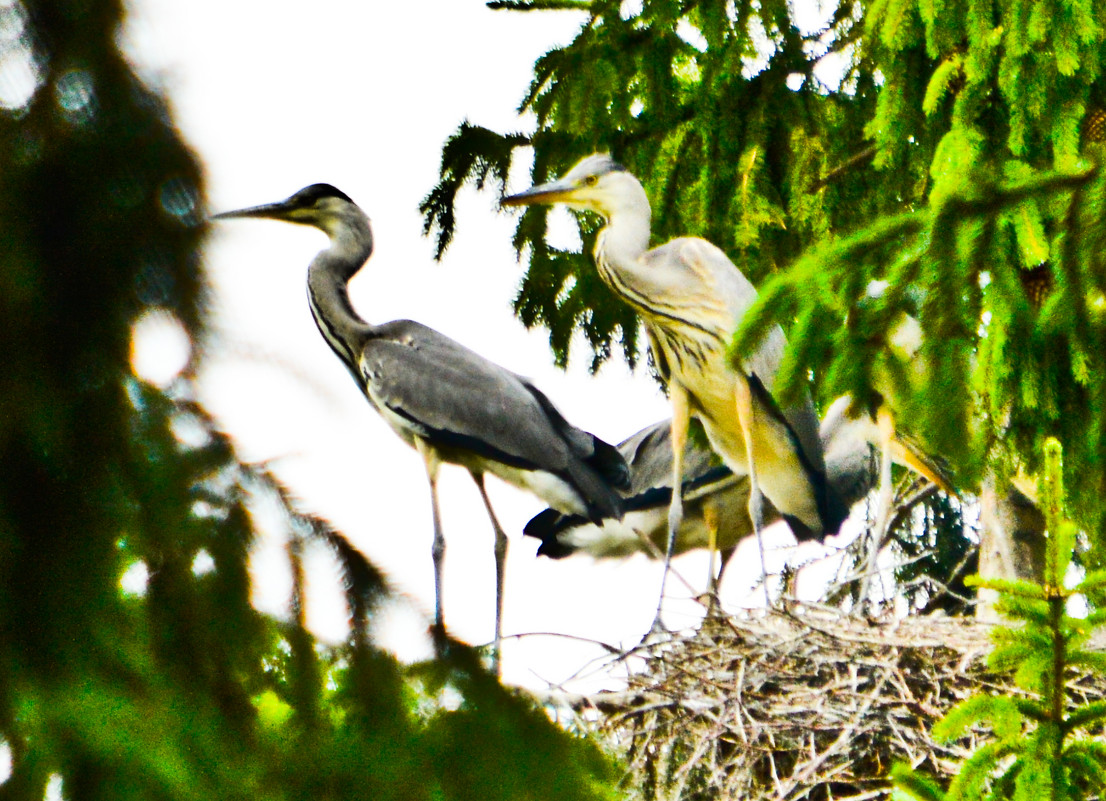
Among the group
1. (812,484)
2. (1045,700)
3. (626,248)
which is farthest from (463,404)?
(1045,700)

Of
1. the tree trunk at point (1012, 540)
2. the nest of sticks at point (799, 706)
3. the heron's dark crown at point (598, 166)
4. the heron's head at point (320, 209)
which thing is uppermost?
the heron's head at point (320, 209)

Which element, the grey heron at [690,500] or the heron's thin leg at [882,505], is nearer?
the heron's thin leg at [882,505]

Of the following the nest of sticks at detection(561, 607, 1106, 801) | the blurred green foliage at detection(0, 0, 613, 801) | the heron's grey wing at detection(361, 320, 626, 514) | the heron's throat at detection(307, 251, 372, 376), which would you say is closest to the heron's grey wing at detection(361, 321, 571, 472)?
the heron's grey wing at detection(361, 320, 626, 514)

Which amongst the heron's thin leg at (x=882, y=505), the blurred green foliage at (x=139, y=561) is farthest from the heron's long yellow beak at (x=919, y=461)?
the blurred green foliage at (x=139, y=561)

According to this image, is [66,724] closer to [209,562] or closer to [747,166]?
[209,562]

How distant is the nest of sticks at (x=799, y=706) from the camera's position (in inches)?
119

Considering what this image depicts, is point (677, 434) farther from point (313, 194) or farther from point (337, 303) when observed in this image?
point (313, 194)

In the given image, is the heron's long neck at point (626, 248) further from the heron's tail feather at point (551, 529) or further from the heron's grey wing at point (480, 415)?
the heron's tail feather at point (551, 529)

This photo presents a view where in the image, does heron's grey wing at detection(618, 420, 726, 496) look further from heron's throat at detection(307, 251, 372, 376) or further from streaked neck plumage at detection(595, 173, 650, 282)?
heron's throat at detection(307, 251, 372, 376)

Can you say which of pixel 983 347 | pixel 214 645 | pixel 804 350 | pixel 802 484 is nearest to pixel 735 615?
pixel 802 484

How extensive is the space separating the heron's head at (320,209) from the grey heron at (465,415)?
0.17 metres

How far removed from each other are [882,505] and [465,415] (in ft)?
4.88

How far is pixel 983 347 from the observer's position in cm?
224

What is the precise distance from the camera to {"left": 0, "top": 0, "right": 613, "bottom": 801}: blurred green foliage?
2.15 feet
